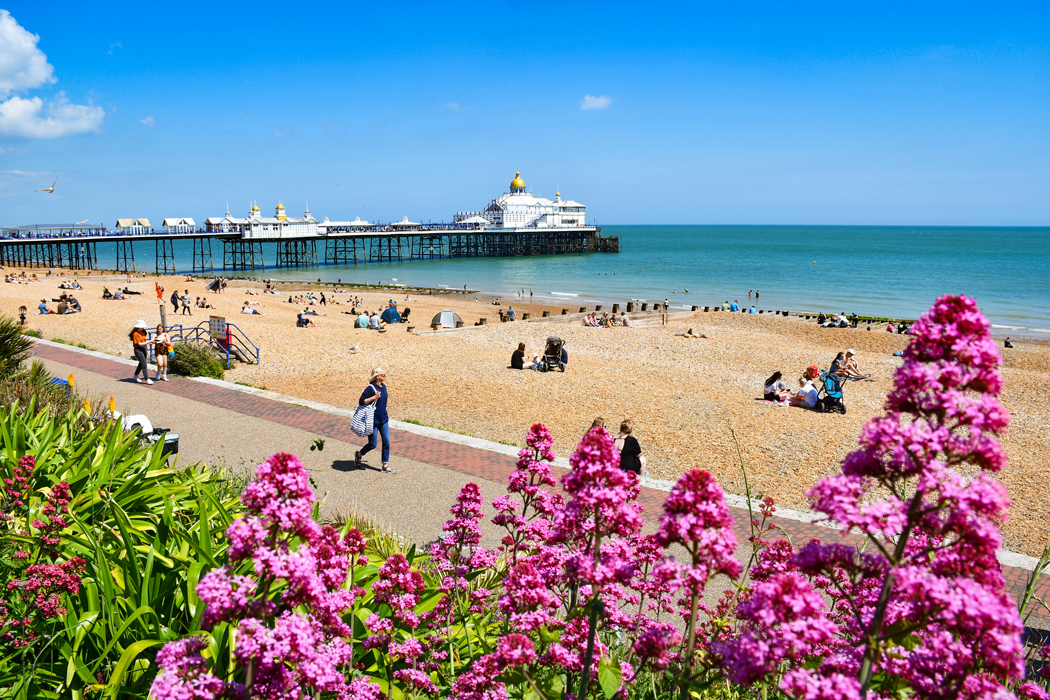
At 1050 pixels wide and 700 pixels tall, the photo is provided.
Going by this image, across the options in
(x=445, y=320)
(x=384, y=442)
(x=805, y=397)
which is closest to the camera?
(x=384, y=442)

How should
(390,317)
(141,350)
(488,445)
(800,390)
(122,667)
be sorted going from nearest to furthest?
(122,667) < (488,445) < (141,350) < (800,390) < (390,317)

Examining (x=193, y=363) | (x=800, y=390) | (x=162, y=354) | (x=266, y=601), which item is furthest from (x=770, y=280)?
(x=266, y=601)

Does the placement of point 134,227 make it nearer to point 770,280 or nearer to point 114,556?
point 770,280

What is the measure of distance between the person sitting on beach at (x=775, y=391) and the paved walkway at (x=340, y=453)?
7.83 metres

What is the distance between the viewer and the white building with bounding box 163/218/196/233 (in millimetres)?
87481

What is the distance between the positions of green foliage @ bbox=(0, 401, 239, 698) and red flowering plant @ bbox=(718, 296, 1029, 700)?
9.37 feet

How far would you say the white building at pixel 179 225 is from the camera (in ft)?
287

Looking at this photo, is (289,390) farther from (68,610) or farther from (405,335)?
(68,610)

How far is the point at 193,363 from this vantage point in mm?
15211

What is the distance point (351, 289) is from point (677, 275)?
38.1 meters

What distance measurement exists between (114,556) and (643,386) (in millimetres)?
13432

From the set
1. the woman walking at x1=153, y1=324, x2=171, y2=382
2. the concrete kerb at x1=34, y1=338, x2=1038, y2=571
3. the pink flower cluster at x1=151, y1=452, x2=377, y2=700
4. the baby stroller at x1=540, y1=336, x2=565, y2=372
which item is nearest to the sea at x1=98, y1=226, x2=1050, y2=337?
the baby stroller at x1=540, y1=336, x2=565, y2=372

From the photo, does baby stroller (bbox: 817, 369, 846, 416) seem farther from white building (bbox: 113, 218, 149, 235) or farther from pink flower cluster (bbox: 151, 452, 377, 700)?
white building (bbox: 113, 218, 149, 235)

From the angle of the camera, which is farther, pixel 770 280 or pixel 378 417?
pixel 770 280
